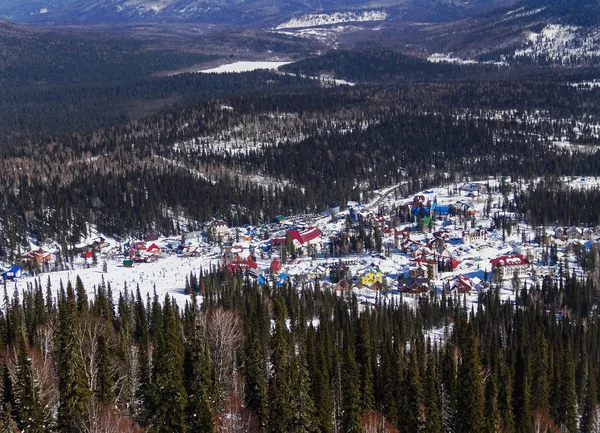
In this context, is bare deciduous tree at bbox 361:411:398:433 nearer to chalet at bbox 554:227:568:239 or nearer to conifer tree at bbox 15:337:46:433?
conifer tree at bbox 15:337:46:433

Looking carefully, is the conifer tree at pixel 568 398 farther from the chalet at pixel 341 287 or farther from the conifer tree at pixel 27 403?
the conifer tree at pixel 27 403

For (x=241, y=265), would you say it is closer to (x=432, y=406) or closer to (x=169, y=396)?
(x=432, y=406)

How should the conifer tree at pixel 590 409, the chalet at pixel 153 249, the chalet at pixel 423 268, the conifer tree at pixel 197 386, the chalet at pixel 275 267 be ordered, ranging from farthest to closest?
the chalet at pixel 153 249 < the chalet at pixel 275 267 < the chalet at pixel 423 268 < the conifer tree at pixel 590 409 < the conifer tree at pixel 197 386

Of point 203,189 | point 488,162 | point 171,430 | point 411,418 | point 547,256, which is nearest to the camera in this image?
point 171,430

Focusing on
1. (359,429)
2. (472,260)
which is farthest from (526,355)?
(472,260)

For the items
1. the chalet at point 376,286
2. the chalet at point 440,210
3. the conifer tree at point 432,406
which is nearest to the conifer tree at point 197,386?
the conifer tree at point 432,406

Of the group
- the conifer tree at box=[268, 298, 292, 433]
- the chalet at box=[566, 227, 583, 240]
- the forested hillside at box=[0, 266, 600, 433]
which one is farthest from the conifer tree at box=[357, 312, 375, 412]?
the chalet at box=[566, 227, 583, 240]

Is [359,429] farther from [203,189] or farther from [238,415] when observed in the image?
[203,189]
